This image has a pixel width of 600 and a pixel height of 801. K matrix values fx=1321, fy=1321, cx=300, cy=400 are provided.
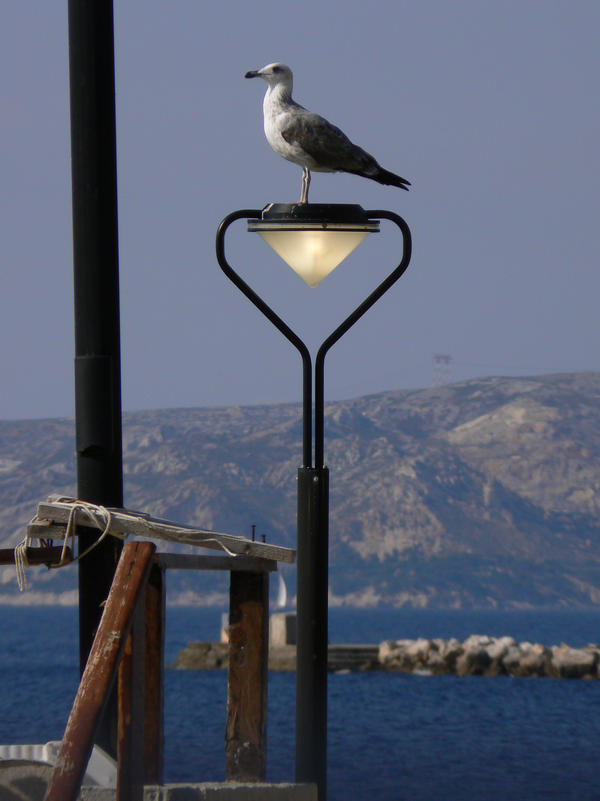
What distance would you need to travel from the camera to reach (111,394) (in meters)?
6.76

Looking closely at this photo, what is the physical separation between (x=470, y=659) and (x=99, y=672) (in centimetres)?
10855

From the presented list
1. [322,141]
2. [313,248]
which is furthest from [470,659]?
[313,248]

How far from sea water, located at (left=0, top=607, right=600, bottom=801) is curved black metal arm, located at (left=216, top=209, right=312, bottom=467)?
178 feet

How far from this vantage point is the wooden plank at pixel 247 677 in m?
6.91

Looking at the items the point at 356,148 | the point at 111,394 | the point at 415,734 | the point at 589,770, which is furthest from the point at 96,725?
the point at 415,734

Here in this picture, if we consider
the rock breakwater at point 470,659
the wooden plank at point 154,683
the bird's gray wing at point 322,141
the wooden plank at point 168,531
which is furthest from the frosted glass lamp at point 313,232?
the rock breakwater at point 470,659

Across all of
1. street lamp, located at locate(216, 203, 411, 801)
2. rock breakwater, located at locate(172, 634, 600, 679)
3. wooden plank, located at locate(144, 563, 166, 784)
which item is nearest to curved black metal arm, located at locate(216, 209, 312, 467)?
street lamp, located at locate(216, 203, 411, 801)

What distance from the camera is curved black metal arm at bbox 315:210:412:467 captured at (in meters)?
6.64

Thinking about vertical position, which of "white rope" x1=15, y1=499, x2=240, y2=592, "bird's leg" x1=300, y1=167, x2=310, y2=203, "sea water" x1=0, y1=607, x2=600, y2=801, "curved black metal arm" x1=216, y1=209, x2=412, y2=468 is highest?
"bird's leg" x1=300, y1=167, x2=310, y2=203

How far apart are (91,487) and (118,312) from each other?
35.8 inches

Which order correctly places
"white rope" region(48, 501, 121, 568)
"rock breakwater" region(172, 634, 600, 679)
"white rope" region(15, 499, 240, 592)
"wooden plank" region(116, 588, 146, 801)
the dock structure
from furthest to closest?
"rock breakwater" region(172, 634, 600, 679)
"white rope" region(48, 501, 121, 568)
"white rope" region(15, 499, 240, 592)
"wooden plank" region(116, 588, 146, 801)
the dock structure

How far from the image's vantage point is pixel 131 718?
5.98 m

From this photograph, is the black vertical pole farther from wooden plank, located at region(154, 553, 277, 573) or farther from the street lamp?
the street lamp

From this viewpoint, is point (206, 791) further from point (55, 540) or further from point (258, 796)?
point (55, 540)
